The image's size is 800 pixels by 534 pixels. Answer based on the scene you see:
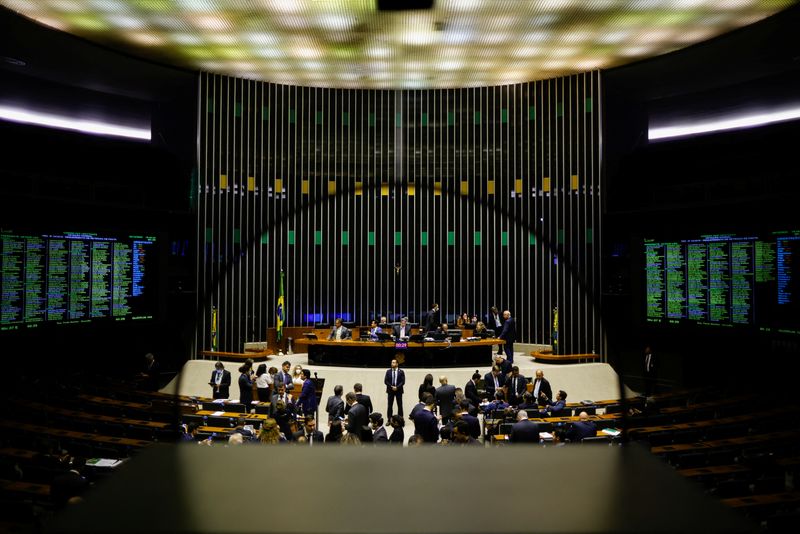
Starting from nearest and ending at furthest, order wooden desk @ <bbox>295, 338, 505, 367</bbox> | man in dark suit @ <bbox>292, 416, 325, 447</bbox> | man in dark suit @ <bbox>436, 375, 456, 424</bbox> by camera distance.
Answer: man in dark suit @ <bbox>292, 416, 325, 447</bbox> → man in dark suit @ <bbox>436, 375, 456, 424</bbox> → wooden desk @ <bbox>295, 338, 505, 367</bbox>

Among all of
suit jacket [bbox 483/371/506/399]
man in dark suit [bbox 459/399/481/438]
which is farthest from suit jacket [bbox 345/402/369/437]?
suit jacket [bbox 483/371/506/399]

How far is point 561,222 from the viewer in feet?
54.1

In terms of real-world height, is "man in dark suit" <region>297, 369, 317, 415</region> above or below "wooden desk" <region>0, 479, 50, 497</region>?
above

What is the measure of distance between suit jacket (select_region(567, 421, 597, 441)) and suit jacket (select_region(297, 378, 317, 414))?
4118 mm

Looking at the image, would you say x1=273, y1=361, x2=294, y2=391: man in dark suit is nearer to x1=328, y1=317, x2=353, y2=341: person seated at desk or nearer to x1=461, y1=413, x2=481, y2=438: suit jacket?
x1=328, y1=317, x2=353, y2=341: person seated at desk

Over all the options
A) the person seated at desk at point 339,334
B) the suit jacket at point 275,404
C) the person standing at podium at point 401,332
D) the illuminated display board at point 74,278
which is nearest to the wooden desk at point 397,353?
the person standing at podium at point 401,332

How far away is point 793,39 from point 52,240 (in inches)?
632

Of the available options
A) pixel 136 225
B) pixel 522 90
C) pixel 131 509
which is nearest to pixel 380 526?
pixel 131 509

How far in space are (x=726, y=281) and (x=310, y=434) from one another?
9253 millimetres

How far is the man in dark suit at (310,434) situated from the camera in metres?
7.34

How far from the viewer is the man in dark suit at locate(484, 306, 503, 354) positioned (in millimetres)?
15711

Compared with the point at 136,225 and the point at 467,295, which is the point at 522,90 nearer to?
the point at 467,295

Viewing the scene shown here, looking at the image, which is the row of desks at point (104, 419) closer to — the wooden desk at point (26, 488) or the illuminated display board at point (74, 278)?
the wooden desk at point (26, 488)

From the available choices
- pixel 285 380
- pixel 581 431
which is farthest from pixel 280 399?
pixel 581 431
